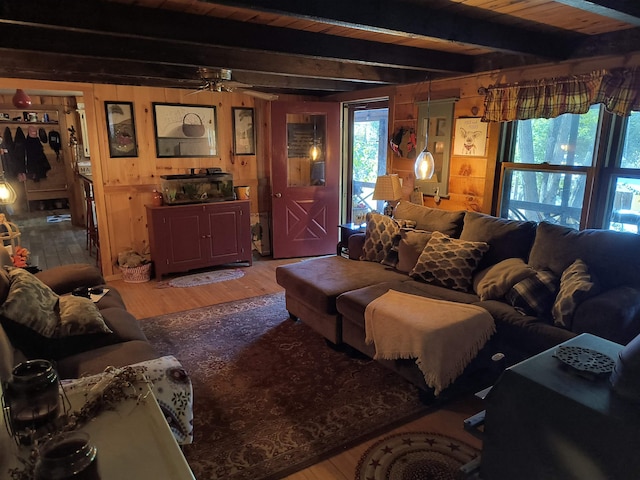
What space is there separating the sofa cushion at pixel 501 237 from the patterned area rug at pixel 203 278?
2.64 meters

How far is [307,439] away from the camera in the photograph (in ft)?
7.20

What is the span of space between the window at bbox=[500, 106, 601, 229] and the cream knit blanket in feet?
4.34

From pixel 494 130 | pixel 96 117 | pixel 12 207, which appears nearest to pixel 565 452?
pixel 494 130

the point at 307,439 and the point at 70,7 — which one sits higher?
the point at 70,7

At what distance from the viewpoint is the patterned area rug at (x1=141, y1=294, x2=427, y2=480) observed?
6.88 feet

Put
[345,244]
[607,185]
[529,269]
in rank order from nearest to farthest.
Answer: [529,269] → [607,185] → [345,244]

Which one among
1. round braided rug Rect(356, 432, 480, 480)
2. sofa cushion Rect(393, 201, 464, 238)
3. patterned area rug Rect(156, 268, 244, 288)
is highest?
sofa cushion Rect(393, 201, 464, 238)

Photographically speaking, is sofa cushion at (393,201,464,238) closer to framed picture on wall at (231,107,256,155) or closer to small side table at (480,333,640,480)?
small side table at (480,333,640,480)

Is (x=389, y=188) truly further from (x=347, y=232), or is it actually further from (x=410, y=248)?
(x=410, y=248)

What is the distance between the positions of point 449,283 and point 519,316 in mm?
616

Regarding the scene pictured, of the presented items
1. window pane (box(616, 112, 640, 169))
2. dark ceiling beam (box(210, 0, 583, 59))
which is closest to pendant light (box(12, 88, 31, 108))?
dark ceiling beam (box(210, 0, 583, 59))

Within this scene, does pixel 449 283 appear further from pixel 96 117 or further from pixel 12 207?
pixel 12 207

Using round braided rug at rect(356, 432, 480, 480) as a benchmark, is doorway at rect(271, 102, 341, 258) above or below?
above

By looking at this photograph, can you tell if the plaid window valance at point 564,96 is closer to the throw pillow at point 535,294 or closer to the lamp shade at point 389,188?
the lamp shade at point 389,188
